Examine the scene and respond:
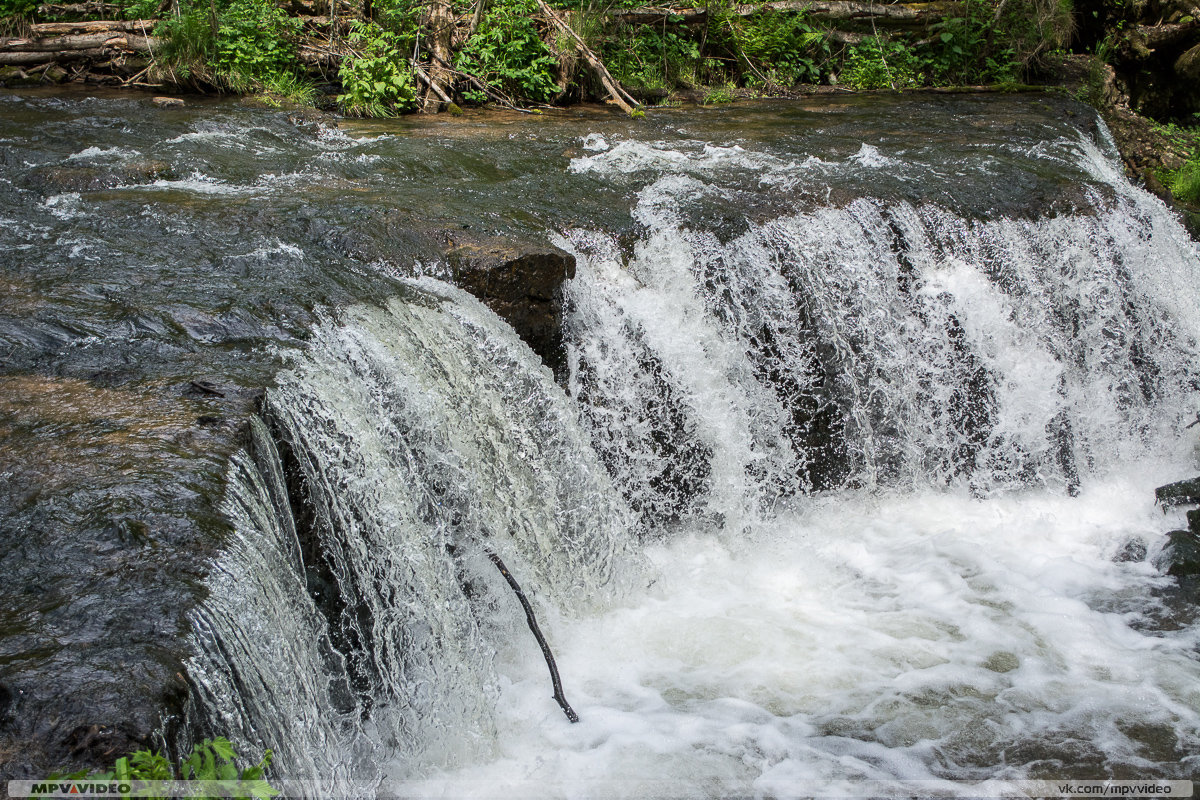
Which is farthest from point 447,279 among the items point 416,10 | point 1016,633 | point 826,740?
point 416,10

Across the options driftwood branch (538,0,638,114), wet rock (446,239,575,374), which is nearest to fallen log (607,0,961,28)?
Result: driftwood branch (538,0,638,114)

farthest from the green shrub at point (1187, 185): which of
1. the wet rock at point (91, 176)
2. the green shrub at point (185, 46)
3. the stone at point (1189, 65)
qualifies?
the green shrub at point (185, 46)

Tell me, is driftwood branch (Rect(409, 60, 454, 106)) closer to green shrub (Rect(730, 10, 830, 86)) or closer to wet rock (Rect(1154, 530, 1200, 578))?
green shrub (Rect(730, 10, 830, 86))

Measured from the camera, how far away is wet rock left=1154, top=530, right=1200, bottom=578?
5.04m

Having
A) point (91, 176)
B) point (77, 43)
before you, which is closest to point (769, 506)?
point (91, 176)

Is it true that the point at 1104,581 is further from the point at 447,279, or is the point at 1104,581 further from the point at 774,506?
the point at 447,279

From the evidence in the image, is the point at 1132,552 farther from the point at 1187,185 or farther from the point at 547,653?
the point at 1187,185

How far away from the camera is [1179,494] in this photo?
5.72m

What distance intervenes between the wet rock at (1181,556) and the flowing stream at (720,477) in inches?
3.5

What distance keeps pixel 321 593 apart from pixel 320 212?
2.71m

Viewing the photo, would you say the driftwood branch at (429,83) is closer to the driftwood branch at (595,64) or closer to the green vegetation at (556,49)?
the green vegetation at (556,49)

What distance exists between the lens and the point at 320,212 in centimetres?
553

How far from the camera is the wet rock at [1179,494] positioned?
568 centimetres

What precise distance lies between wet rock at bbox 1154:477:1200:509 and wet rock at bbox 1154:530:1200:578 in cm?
47
